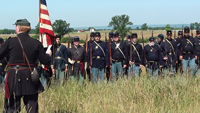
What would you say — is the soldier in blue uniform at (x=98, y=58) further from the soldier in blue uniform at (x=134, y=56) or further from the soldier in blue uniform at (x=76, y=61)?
the soldier in blue uniform at (x=134, y=56)

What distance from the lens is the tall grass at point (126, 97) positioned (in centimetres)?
545

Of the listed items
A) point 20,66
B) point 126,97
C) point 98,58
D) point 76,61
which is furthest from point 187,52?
point 20,66

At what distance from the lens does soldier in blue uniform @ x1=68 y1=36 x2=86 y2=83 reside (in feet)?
30.0

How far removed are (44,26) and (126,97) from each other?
Result: 2317 mm

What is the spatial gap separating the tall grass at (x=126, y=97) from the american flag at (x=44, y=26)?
1225mm

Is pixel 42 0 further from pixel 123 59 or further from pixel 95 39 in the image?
pixel 123 59

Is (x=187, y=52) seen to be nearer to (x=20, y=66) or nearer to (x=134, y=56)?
(x=134, y=56)

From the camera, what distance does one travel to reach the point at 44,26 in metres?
5.84

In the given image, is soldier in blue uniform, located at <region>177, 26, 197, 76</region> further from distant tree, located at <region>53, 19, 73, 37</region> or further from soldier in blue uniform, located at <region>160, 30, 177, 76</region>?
distant tree, located at <region>53, 19, 73, 37</region>

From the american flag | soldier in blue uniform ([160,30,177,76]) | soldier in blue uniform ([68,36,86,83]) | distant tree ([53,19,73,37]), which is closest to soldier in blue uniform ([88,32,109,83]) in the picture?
soldier in blue uniform ([68,36,86,83])

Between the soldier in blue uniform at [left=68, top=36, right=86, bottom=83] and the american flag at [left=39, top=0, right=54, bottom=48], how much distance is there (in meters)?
3.28

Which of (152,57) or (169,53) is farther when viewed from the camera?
(169,53)

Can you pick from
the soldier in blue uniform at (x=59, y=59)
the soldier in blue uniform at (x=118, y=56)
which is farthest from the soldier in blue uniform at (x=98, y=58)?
the soldier in blue uniform at (x=59, y=59)

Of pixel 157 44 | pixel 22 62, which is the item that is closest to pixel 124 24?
pixel 157 44
